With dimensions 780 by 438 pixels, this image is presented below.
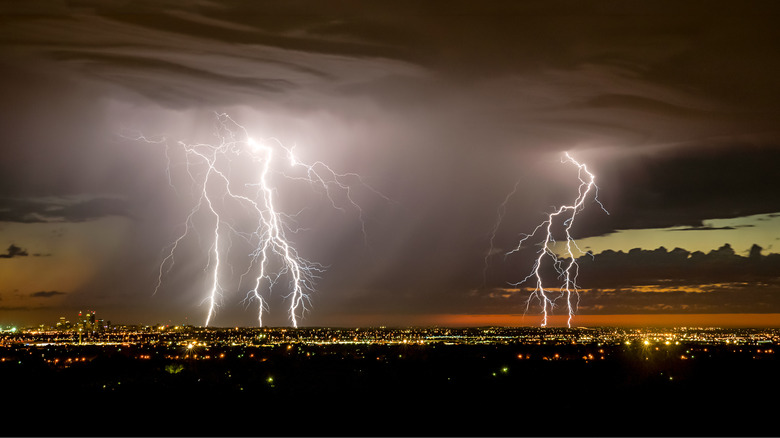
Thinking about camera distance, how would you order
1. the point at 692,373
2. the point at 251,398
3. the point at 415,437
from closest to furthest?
the point at 415,437
the point at 251,398
the point at 692,373

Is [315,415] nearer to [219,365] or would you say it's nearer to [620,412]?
[620,412]

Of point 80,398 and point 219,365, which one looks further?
point 219,365

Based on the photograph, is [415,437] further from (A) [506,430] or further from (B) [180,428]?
(B) [180,428]

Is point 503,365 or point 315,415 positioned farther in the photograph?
point 503,365

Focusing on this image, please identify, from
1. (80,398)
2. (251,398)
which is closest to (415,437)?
(251,398)

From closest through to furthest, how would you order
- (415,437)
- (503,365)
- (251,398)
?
1. (415,437)
2. (251,398)
3. (503,365)

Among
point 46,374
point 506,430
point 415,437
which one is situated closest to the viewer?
point 415,437

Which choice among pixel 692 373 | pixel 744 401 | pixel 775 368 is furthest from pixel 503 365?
pixel 744 401
